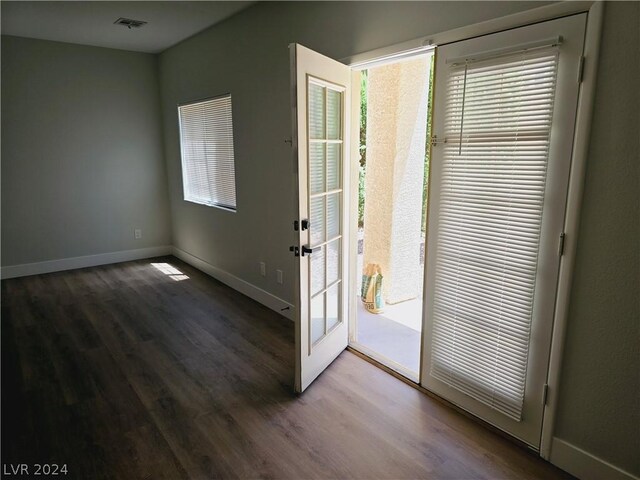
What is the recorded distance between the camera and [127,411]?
7.58 ft

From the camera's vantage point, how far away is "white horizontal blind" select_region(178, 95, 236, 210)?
4176 millimetres

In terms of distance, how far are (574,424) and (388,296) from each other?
7.13 ft

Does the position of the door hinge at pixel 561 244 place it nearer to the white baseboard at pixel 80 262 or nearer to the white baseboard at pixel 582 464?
the white baseboard at pixel 582 464

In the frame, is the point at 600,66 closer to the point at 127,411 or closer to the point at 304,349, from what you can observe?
the point at 304,349

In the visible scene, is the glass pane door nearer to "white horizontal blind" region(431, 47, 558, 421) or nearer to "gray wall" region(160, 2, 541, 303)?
"gray wall" region(160, 2, 541, 303)

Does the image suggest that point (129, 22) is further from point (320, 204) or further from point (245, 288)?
point (320, 204)

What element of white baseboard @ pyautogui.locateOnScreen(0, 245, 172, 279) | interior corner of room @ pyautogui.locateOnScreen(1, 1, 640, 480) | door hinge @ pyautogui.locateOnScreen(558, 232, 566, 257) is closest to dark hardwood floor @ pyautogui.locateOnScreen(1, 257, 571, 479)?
interior corner of room @ pyautogui.locateOnScreen(1, 1, 640, 480)

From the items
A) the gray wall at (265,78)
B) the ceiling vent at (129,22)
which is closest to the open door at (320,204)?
the gray wall at (265,78)

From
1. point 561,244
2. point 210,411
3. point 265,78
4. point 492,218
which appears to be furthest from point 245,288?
point 561,244

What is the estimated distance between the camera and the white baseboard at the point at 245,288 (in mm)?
3596

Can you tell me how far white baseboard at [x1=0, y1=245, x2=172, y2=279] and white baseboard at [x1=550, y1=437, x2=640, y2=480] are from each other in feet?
16.7

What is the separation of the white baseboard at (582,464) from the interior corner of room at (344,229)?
13 mm

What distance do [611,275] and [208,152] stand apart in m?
3.95

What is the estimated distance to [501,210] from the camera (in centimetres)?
193
